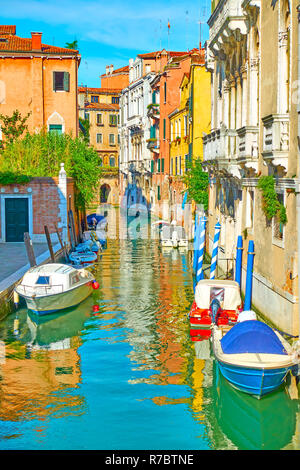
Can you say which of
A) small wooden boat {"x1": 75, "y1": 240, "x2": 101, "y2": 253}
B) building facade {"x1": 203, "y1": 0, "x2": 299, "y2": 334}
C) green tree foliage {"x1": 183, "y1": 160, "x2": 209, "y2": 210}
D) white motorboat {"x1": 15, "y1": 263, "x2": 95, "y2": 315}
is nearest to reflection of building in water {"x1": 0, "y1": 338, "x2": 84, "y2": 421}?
white motorboat {"x1": 15, "y1": 263, "x2": 95, "y2": 315}

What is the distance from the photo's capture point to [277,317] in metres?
11.4

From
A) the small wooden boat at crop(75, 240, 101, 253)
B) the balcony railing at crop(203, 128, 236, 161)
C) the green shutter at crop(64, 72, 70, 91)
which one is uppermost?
the green shutter at crop(64, 72, 70, 91)

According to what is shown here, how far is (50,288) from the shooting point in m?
15.1

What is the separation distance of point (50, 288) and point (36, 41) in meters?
17.6

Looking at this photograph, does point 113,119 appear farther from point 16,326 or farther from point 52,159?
point 16,326

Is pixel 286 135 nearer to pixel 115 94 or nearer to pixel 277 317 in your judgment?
pixel 277 317

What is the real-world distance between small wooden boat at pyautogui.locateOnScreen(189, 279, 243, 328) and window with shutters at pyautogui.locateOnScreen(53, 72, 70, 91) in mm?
18189

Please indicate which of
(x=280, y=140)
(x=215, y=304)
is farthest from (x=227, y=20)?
(x=215, y=304)

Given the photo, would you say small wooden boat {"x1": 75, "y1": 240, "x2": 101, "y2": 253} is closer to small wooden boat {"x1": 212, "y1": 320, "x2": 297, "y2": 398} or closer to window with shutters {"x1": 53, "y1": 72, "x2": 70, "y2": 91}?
window with shutters {"x1": 53, "y1": 72, "x2": 70, "y2": 91}

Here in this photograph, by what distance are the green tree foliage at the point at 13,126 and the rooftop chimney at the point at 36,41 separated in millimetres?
3041

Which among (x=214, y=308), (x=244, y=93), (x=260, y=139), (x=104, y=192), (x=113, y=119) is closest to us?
(x=214, y=308)

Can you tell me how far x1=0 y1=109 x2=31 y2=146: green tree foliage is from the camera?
28656 millimetres

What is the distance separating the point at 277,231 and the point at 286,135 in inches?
77.3
